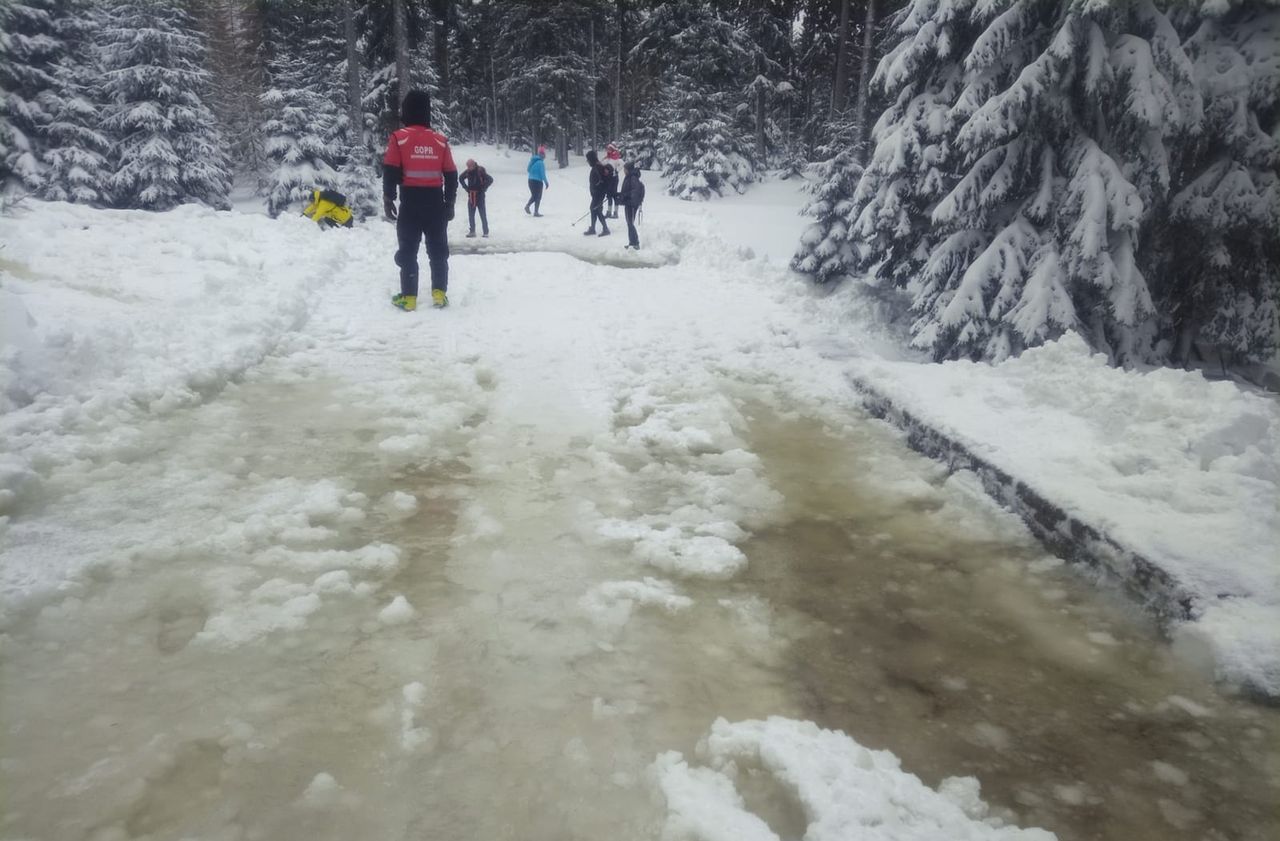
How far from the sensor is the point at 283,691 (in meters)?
2.53

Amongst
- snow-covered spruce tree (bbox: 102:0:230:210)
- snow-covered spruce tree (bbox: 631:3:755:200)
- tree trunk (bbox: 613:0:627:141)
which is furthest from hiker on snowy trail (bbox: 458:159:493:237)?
tree trunk (bbox: 613:0:627:141)

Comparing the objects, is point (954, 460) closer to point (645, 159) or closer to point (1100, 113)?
point (1100, 113)

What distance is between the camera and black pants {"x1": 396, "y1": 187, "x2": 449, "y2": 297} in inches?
325

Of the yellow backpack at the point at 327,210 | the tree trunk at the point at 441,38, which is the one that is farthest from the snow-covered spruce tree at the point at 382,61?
the yellow backpack at the point at 327,210

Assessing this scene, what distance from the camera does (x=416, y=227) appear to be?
832 cm

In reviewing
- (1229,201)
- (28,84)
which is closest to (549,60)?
(28,84)

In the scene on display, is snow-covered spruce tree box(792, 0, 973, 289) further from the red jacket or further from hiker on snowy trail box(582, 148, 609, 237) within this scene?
hiker on snowy trail box(582, 148, 609, 237)

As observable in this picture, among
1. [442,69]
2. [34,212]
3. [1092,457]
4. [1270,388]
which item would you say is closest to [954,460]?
[1092,457]

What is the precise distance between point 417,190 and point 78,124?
74.7 feet

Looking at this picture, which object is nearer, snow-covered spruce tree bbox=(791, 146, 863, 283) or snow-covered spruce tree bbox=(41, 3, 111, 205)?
snow-covered spruce tree bbox=(791, 146, 863, 283)

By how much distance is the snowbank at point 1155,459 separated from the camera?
2.88m

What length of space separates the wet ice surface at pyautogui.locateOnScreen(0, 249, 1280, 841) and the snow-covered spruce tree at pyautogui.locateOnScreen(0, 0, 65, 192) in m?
23.2

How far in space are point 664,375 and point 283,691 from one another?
454cm

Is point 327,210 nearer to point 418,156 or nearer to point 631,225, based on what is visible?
point 631,225
